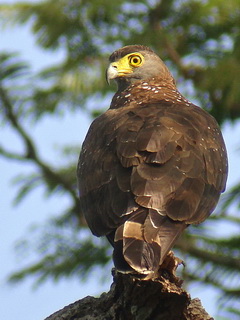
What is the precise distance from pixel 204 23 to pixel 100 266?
129 inches

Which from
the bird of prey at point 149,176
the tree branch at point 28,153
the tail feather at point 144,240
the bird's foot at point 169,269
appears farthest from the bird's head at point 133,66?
the bird's foot at point 169,269

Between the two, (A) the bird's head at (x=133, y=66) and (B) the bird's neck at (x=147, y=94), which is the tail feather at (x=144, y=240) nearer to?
(B) the bird's neck at (x=147, y=94)

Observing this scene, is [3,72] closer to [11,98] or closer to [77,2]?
[11,98]

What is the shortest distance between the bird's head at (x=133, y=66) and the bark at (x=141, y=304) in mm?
3452

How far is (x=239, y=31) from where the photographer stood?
1395 centimetres

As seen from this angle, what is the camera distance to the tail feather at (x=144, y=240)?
8664mm

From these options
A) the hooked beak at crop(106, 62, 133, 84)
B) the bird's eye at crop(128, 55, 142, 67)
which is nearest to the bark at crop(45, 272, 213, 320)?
the hooked beak at crop(106, 62, 133, 84)

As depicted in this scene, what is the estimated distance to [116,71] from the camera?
12.1m

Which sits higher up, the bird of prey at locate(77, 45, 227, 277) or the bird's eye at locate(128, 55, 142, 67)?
the bird's eye at locate(128, 55, 142, 67)

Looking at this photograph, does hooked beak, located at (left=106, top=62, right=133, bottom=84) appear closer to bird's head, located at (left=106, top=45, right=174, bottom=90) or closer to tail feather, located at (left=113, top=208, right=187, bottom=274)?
bird's head, located at (left=106, top=45, right=174, bottom=90)

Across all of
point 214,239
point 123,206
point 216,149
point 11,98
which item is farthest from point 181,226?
point 11,98

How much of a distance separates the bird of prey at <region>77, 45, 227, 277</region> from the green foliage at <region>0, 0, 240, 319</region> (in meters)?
2.53

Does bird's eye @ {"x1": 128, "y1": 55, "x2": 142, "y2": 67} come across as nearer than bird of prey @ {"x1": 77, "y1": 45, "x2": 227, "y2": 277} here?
No

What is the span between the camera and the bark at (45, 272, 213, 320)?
8.62m
